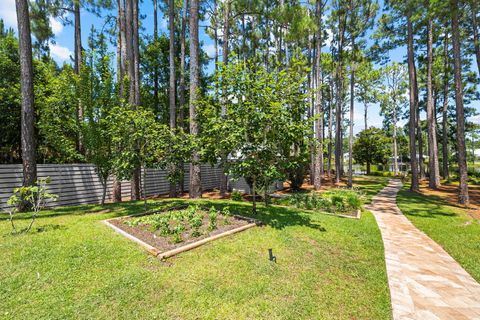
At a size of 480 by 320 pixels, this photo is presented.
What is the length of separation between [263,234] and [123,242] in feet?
9.39

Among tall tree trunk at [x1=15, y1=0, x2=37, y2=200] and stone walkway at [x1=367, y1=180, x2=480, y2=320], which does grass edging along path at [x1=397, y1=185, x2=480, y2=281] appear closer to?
stone walkway at [x1=367, y1=180, x2=480, y2=320]

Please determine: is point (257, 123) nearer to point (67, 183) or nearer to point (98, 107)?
point (98, 107)

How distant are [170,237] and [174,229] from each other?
22 centimetres

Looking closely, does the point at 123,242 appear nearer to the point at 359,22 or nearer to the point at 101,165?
the point at 101,165

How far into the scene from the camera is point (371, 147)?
28000 mm

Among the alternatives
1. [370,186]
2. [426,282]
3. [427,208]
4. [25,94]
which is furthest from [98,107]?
[370,186]

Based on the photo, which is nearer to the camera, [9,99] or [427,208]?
[427,208]

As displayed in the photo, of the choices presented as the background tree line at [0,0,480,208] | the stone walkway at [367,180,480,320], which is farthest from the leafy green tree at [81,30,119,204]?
the stone walkway at [367,180,480,320]

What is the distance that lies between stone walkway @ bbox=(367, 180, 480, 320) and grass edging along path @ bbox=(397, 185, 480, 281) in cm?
22

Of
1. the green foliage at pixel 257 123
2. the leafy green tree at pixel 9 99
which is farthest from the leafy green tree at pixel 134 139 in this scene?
the leafy green tree at pixel 9 99

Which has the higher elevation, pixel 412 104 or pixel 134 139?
pixel 412 104

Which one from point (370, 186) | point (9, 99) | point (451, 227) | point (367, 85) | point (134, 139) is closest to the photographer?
point (134, 139)

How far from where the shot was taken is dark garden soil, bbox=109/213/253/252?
4.25 meters

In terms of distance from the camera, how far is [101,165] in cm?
772
